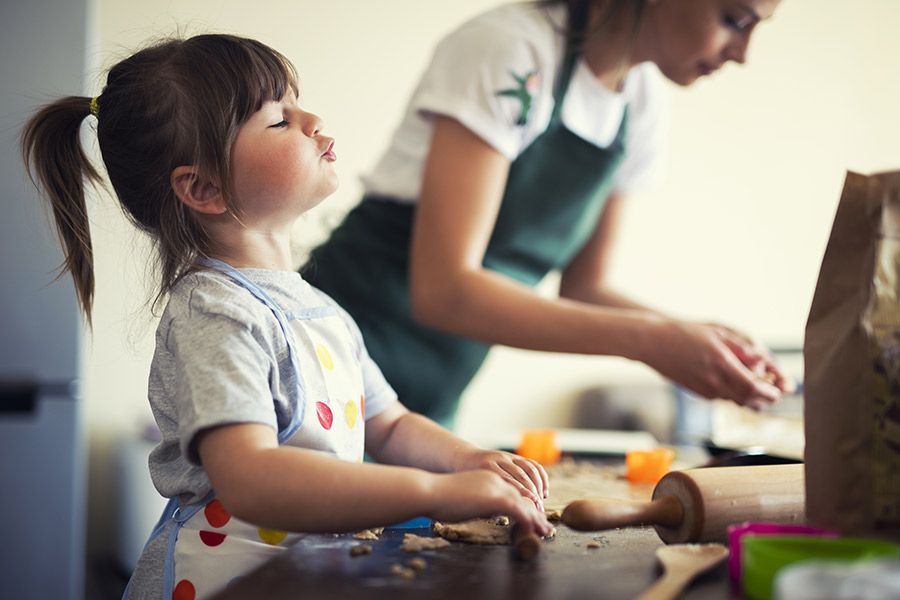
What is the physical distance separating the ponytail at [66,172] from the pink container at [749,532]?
26.1 inches

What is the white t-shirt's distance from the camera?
1137 mm

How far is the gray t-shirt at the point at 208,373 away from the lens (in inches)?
23.9

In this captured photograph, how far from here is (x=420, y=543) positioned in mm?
610

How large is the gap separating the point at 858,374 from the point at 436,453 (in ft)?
1.49

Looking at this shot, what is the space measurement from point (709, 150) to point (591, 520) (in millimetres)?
3295

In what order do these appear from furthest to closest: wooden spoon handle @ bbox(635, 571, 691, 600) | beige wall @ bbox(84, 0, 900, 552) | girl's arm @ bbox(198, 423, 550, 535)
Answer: beige wall @ bbox(84, 0, 900, 552) → girl's arm @ bbox(198, 423, 550, 535) → wooden spoon handle @ bbox(635, 571, 691, 600)

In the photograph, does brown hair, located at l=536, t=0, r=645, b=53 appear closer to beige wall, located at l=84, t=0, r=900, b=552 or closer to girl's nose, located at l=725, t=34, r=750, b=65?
girl's nose, located at l=725, t=34, r=750, b=65

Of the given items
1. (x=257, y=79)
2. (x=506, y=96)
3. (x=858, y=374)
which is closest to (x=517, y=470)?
(x=858, y=374)

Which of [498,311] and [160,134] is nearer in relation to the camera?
[160,134]

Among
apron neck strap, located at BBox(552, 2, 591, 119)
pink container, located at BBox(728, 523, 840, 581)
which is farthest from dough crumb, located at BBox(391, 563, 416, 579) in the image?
apron neck strap, located at BBox(552, 2, 591, 119)

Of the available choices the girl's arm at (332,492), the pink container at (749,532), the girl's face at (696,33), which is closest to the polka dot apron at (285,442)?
the girl's arm at (332,492)

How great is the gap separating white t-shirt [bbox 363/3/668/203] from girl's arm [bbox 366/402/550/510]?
17.8 inches

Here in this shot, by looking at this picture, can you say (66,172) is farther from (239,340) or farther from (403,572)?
(403,572)

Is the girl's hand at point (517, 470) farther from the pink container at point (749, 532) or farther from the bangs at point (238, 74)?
the bangs at point (238, 74)
